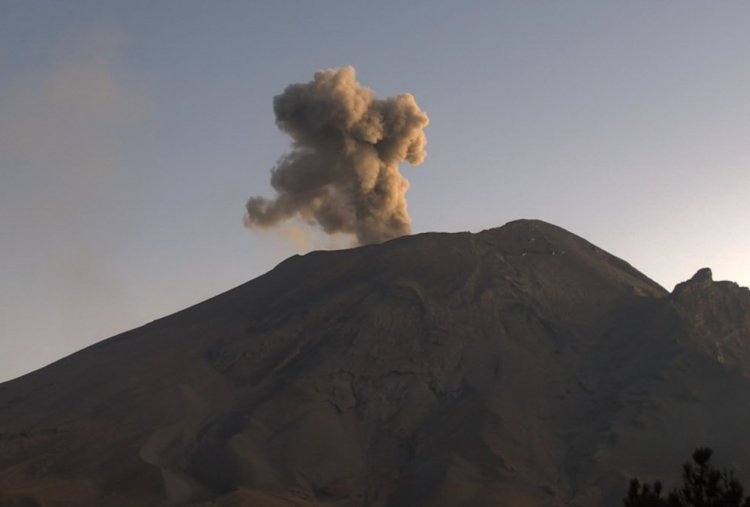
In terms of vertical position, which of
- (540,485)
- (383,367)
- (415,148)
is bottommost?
(540,485)

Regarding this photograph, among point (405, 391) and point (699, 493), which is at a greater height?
point (405, 391)

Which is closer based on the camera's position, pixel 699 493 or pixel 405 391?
pixel 699 493

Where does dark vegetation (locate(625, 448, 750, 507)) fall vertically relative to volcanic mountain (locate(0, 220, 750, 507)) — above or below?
below

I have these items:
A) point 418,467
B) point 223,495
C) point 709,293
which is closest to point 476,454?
point 418,467

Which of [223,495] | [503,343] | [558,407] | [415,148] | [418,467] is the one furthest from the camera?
[415,148]

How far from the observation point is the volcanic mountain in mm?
62812

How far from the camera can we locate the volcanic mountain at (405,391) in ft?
206

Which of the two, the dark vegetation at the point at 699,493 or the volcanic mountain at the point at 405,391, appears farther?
the volcanic mountain at the point at 405,391

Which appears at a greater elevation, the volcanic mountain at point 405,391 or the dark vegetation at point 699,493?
the volcanic mountain at point 405,391

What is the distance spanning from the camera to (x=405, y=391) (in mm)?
72562

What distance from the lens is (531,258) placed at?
87.6 meters

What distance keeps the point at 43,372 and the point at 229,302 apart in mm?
14893

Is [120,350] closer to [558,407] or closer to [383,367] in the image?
[383,367]

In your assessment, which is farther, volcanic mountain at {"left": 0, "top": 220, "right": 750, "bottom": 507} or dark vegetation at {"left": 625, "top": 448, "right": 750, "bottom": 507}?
volcanic mountain at {"left": 0, "top": 220, "right": 750, "bottom": 507}
